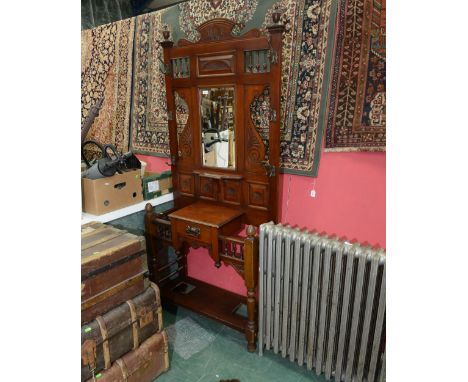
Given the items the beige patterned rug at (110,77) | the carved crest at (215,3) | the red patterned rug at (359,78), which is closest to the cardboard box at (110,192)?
the beige patterned rug at (110,77)

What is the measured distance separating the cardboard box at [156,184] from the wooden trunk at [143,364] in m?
1.03

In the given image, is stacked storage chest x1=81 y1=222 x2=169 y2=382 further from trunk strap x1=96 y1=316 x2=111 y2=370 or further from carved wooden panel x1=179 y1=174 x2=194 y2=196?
carved wooden panel x1=179 y1=174 x2=194 y2=196

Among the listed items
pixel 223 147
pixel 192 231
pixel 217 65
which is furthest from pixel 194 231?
pixel 217 65

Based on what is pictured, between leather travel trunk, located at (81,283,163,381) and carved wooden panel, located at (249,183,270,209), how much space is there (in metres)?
0.85

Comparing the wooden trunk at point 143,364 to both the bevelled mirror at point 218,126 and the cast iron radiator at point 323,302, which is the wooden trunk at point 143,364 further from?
the bevelled mirror at point 218,126

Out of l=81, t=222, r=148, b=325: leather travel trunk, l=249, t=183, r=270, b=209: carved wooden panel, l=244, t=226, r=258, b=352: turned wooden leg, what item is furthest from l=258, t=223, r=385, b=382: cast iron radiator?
Result: l=81, t=222, r=148, b=325: leather travel trunk

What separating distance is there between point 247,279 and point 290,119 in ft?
3.51

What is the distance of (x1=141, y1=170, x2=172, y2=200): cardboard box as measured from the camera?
2.49 metres

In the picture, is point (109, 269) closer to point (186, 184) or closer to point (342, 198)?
point (186, 184)

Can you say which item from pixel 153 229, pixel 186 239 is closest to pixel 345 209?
pixel 186 239

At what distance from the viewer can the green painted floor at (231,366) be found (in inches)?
81.1
